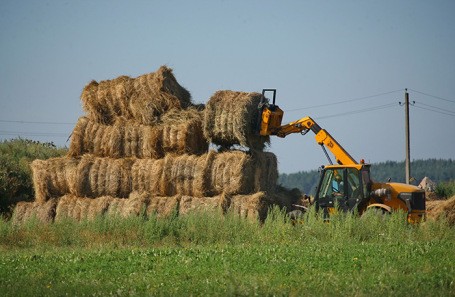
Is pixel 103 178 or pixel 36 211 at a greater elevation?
pixel 103 178

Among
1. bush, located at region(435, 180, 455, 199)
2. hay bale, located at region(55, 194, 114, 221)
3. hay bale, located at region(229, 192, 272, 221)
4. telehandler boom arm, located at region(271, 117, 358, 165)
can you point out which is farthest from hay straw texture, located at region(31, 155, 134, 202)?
bush, located at region(435, 180, 455, 199)

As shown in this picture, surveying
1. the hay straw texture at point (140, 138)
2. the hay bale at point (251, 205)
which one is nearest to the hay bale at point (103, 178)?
the hay straw texture at point (140, 138)

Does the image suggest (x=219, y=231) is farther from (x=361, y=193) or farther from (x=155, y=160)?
(x=155, y=160)

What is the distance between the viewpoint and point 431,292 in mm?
12391

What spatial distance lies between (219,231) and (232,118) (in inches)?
173

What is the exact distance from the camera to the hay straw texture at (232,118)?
930 inches

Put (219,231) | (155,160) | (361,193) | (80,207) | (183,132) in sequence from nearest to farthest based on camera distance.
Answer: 1. (219,231)
2. (361,193)
3. (183,132)
4. (155,160)
5. (80,207)

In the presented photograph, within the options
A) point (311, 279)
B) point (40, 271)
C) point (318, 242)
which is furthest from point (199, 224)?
point (311, 279)

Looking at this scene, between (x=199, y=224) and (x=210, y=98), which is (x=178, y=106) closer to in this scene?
(x=210, y=98)

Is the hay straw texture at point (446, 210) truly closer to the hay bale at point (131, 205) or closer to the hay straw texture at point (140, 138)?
the hay straw texture at point (140, 138)

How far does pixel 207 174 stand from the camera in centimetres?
2383

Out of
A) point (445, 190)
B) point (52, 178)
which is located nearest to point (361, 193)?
point (52, 178)

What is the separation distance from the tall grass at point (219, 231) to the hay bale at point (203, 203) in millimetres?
1168

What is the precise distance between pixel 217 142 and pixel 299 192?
126 inches
